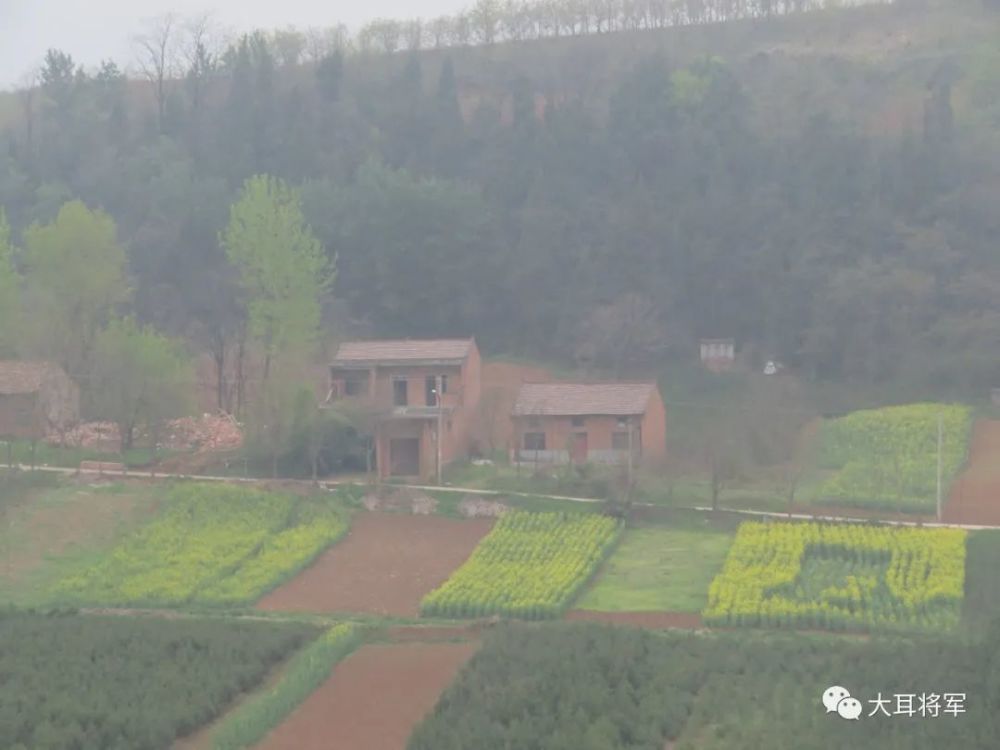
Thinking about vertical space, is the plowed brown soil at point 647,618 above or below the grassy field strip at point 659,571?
below

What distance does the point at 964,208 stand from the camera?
50.5 meters

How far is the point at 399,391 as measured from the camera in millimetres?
39625

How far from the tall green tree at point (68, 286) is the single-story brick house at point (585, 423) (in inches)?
493

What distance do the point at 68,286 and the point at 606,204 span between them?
1967cm

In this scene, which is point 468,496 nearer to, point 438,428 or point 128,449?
point 438,428

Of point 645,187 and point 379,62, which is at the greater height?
point 379,62

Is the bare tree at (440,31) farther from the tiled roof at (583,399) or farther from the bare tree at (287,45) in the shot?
the tiled roof at (583,399)

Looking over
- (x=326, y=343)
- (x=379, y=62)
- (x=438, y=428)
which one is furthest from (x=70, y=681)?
(x=379, y=62)

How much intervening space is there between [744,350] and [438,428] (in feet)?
55.6

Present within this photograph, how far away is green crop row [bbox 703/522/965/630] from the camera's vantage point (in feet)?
83.1

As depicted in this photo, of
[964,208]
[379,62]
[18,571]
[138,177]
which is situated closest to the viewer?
[18,571]

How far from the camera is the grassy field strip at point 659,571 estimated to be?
27.1 m

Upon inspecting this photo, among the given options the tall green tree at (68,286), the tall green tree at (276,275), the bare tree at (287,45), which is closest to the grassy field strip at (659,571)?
the tall green tree at (276,275)

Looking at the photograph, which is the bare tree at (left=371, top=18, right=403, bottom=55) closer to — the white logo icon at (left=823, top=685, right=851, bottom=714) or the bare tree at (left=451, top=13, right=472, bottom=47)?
the bare tree at (left=451, top=13, right=472, bottom=47)
